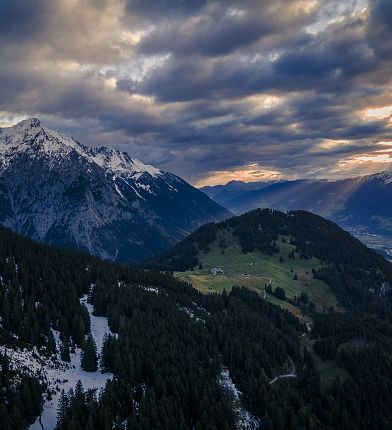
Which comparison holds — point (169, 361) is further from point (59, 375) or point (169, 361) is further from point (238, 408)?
point (59, 375)

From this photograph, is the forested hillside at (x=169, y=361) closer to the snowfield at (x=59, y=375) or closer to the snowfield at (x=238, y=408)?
the snowfield at (x=238, y=408)

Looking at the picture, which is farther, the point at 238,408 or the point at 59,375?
the point at 238,408

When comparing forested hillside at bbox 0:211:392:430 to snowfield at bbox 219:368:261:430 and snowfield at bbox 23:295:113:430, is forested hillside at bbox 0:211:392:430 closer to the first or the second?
snowfield at bbox 219:368:261:430

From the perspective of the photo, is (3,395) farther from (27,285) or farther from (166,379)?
(27,285)

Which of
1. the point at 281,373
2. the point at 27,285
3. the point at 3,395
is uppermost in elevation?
the point at 27,285

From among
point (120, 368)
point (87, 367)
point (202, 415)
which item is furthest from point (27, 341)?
point (202, 415)

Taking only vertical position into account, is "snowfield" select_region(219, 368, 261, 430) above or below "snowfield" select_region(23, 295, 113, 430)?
below

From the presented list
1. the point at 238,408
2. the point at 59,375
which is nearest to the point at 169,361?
the point at 238,408

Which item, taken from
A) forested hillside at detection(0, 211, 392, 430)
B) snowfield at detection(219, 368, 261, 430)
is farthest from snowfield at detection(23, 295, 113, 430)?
snowfield at detection(219, 368, 261, 430)
